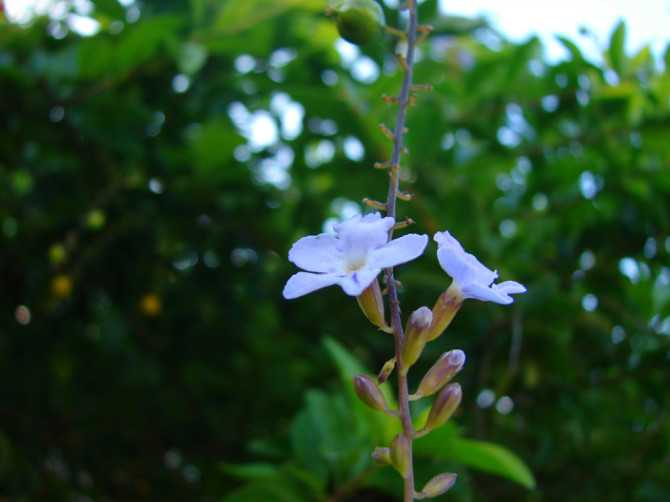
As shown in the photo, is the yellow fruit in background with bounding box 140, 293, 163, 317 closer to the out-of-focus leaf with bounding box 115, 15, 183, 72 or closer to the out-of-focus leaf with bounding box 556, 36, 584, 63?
the out-of-focus leaf with bounding box 115, 15, 183, 72

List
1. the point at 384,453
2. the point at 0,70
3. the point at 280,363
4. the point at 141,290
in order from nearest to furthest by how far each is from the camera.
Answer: the point at 384,453 → the point at 0,70 → the point at 141,290 → the point at 280,363

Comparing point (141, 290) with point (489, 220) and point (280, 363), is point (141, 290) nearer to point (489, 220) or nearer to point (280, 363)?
point (280, 363)

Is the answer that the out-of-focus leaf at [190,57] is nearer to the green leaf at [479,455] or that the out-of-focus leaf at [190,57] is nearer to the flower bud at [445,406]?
the green leaf at [479,455]

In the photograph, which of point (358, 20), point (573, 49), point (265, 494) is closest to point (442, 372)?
point (358, 20)

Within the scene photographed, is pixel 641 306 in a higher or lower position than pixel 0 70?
lower

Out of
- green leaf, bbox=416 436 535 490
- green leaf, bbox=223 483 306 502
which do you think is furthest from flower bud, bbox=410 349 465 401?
green leaf, bbox=223 483 306 502

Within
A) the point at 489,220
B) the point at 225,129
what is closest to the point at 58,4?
the point at 225,129

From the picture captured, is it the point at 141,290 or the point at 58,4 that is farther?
the point at 58,4

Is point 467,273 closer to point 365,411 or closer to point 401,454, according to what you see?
point 401,454
